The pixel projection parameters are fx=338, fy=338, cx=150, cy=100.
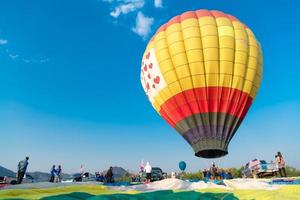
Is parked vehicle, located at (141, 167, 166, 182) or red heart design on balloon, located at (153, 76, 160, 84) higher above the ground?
red heart design on balloon, located at (153, 76, 160, 84)

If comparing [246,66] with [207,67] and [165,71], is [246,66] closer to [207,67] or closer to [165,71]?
[207,67]

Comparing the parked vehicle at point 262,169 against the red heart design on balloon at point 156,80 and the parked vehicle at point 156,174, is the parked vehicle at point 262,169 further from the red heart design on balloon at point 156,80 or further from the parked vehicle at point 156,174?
the red heart design on balloon at point 156,80

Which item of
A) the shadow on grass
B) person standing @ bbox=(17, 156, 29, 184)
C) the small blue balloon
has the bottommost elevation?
the shadow on grass

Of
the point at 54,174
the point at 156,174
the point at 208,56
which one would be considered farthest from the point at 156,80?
the point at 54,174

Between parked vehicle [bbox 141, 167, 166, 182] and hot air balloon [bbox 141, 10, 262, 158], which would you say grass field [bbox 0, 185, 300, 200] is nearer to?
hot air balloon [bbox 141, 10, 262, 158]

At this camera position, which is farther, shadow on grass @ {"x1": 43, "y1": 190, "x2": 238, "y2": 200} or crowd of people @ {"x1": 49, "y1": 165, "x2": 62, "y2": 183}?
crowd of people @ {"x1": 49, "y1": 165, "x2": 62, "y2": 183}

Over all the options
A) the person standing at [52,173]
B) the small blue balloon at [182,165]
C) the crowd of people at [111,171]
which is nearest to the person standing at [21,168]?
the crowd of people at [111,171]

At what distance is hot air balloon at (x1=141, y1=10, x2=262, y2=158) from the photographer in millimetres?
20672

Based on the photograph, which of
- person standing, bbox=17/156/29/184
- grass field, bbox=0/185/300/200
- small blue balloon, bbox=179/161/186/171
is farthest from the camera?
small blue balloon, bbox=179/161/186/171

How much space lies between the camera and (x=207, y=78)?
20.7 m

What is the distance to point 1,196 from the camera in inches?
313

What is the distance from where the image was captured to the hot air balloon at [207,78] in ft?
67.8

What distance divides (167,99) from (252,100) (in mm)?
5629

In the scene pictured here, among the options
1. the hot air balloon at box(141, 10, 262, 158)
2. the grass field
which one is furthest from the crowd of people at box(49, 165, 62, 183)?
the grass field
